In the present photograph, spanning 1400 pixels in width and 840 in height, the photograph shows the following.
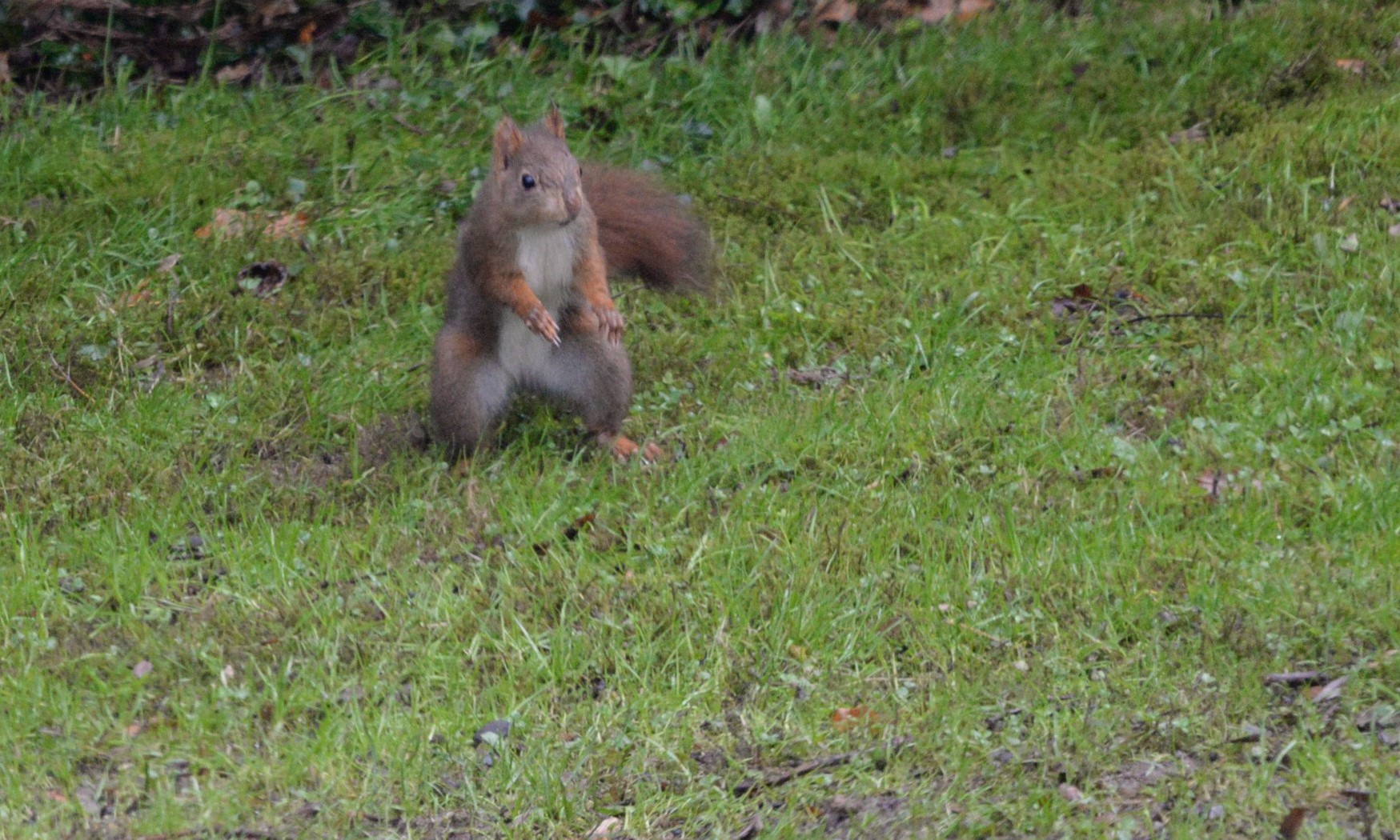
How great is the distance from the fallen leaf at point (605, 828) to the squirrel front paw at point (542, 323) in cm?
169

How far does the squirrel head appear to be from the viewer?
4531 mm

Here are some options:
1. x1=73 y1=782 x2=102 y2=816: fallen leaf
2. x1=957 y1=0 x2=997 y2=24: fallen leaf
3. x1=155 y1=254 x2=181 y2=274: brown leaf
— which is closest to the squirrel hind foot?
x1=73 y1=782 x2=102 y2=816: fallen leaf

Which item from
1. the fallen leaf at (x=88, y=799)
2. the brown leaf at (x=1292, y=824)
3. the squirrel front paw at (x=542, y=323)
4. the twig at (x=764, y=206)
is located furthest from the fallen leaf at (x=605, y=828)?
the twig at (x=764, y=206)

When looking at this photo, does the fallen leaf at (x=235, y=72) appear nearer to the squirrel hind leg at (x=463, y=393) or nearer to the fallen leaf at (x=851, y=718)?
the squirrel hind leg at (x=463, y=393)

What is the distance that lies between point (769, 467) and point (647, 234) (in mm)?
872

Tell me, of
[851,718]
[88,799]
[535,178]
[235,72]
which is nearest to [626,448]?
[535,178]

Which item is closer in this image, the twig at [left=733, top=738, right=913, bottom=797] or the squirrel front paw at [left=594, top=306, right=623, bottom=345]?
the twig at [left=733, top=738, right=913, bottom=797]

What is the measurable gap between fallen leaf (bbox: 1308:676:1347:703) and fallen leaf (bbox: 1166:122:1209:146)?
318cm

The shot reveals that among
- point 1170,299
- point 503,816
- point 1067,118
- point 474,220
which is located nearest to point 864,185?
point 1067,118

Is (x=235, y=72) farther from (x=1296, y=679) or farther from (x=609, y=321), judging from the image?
(x=1296, y=679)

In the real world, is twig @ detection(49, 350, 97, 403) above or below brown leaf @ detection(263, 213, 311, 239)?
below

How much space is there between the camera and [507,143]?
15.5ft

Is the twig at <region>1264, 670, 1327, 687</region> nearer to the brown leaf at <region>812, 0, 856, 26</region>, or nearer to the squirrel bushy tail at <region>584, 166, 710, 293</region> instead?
the squirrel bushy tail at <region>584, 166, 710, 293</region>

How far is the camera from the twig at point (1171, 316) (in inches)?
202
